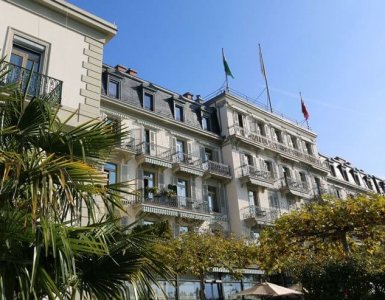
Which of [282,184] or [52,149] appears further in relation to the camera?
[282,184]

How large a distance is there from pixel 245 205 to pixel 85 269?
22563 mm

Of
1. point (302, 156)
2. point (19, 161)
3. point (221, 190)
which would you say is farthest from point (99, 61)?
point (302, 156)

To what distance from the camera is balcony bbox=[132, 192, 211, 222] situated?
20906 millimetres

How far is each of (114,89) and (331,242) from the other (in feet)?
50.3

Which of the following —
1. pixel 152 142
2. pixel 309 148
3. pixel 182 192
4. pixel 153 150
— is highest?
pixel 309 148

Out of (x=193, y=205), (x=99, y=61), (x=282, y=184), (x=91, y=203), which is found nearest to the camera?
(x=91, y=203)

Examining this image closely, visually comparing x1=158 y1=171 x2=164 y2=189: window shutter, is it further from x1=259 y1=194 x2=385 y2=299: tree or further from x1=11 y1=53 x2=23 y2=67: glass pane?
x1=11 y1=53 x2=23 y2=67: glass pane

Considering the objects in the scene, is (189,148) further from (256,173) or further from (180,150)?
(256,173)

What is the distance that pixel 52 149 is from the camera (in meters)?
5.19

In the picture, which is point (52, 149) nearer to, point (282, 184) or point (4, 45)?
point (4, 45)

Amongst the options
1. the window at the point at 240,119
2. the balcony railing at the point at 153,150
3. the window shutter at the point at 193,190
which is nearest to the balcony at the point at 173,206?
the window shutter at the point at 193,190

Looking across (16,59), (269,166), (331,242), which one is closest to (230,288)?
(269,166)

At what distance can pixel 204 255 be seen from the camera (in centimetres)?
1750

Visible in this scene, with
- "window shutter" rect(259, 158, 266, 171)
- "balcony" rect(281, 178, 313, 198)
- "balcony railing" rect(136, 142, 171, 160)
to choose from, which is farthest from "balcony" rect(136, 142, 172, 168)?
"balcony" rect(281, 178, 313, 198)
